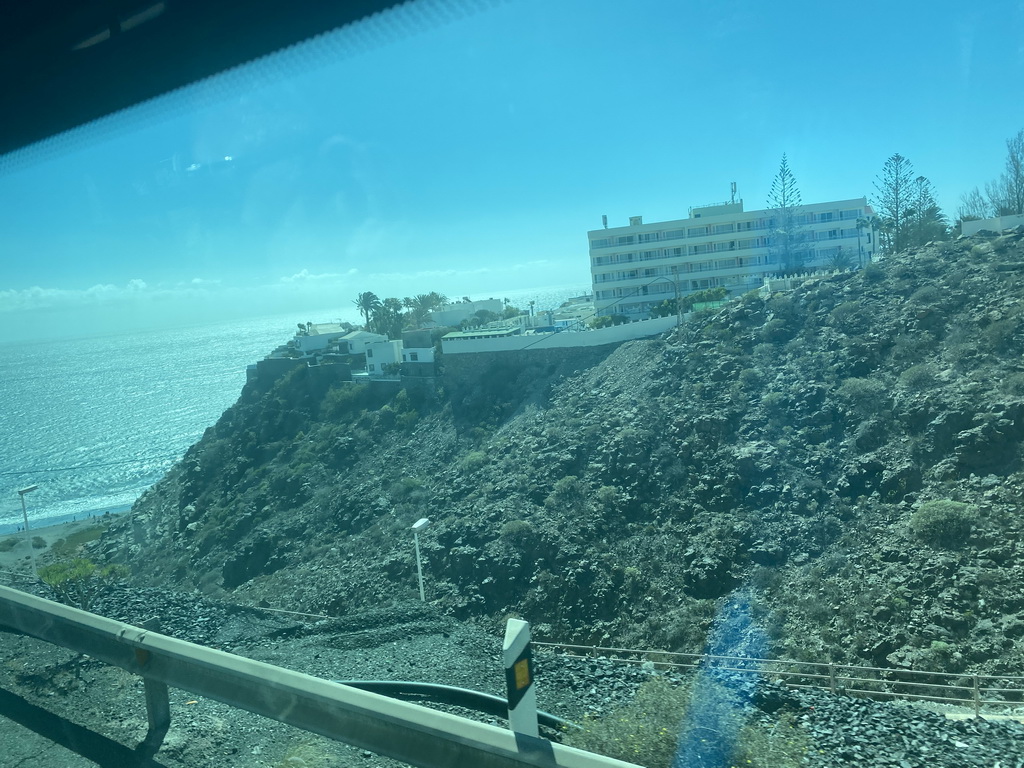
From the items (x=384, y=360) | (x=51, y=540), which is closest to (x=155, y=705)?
(x=384, y=360)

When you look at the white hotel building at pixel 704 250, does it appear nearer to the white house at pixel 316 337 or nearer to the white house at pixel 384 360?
the white house at pixel 384 360

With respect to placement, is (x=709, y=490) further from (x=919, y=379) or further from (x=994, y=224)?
(x=994, y=224)

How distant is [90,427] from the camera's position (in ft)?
122

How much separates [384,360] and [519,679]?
1022 inches

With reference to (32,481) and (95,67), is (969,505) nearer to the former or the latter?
(95,67)

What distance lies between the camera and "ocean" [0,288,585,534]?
2908cm

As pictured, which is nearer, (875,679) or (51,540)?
(875,679)

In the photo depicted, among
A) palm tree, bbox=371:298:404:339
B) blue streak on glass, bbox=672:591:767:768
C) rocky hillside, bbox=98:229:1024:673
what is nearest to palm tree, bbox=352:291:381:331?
palm tree, bbox=371:298:404:339

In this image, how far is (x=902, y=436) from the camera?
42.5 feet

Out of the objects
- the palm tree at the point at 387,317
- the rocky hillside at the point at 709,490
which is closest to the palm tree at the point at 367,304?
the palm tree at the point at 387,317

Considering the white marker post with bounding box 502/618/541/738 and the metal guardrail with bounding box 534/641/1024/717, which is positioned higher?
the white marker post with bounding box 502/618/541/738

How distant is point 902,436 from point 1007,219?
1397cm

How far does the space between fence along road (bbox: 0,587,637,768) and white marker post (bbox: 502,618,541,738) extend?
132mm

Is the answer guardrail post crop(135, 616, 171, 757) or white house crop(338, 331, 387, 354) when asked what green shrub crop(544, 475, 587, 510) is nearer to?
guardrail post crop(135, 616, 171, 757)
